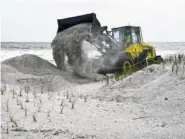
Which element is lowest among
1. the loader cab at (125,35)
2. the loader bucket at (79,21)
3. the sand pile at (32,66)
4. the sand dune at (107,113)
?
the sand dune at (107,113)

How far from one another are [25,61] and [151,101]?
23.7 feet

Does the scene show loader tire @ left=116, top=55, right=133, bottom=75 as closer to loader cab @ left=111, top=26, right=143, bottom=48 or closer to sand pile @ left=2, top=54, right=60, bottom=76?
loader cab @ left=111, top=26, right=143, bottom=48

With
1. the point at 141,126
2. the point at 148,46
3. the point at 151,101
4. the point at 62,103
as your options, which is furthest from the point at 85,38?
the point at 141,126

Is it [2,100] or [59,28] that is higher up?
[59,28]

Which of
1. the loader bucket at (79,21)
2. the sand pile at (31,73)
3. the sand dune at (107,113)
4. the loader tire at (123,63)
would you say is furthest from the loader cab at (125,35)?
the sand dune at (107,113)

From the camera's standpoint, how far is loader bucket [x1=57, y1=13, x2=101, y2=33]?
13750 mm

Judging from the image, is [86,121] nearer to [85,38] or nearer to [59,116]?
[59,116]

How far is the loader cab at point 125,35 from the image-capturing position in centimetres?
1521

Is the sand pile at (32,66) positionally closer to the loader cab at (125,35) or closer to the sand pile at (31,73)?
the sand pile at (31,73)

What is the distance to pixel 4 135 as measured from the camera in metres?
4.40

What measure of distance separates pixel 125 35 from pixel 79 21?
219 cm

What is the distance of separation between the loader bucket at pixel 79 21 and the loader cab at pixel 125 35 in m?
1.55

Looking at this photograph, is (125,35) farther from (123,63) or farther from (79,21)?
(79,21)

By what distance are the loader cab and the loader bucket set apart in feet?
5.09
